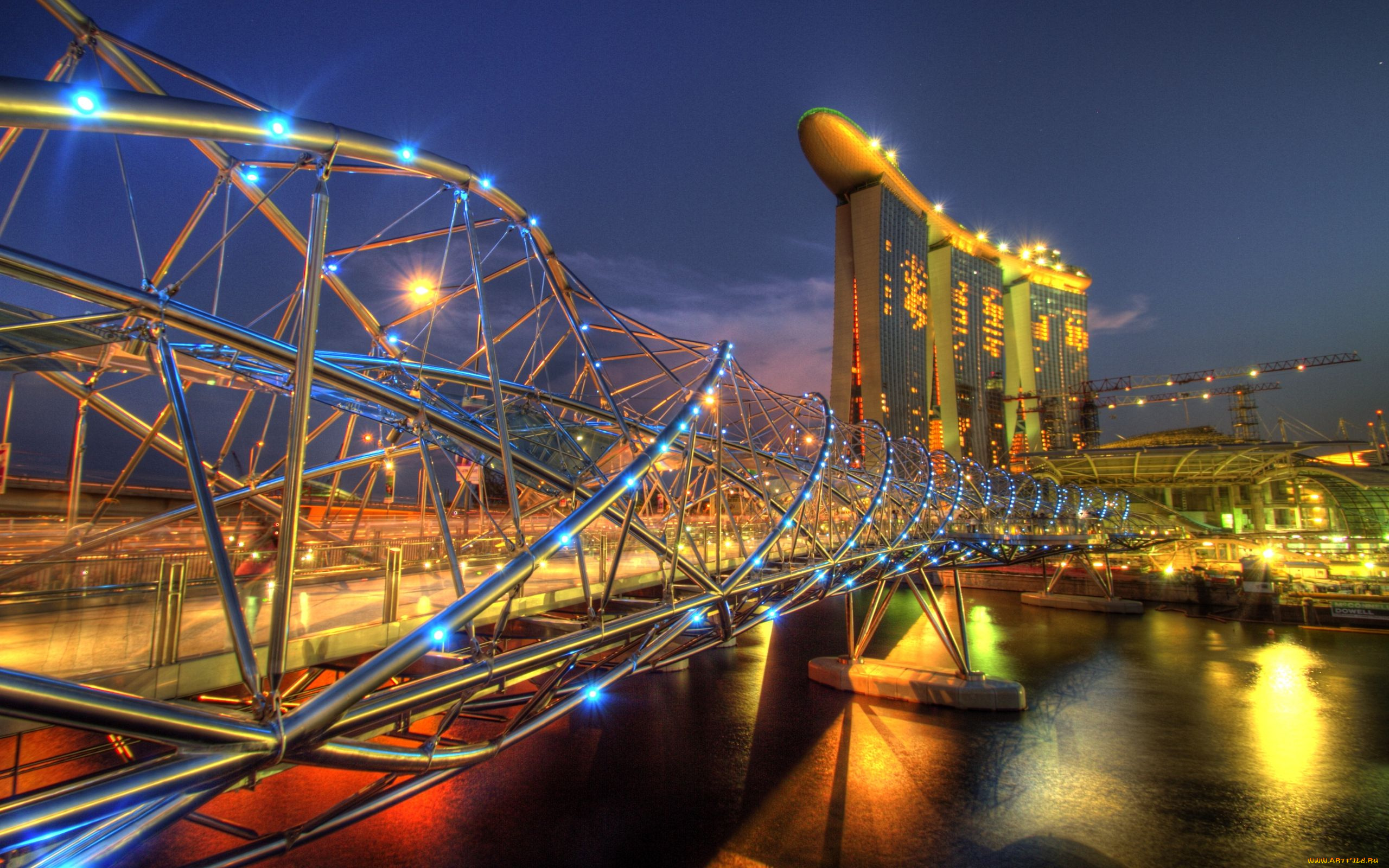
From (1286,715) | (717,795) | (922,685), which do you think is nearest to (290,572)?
(717,795)

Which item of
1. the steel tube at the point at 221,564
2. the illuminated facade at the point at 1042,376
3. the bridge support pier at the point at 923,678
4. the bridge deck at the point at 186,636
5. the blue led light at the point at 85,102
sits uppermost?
the illuminated facade at the point at 1042,376

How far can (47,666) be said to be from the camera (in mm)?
6348

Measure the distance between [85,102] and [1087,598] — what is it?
2947 inches

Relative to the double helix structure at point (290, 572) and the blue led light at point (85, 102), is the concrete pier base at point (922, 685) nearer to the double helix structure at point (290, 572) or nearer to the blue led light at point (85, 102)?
the double helix structure at point (290, 572)

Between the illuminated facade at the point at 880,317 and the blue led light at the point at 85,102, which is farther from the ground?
the illuminated facade at the point at 880,317

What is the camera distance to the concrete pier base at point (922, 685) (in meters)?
31.2

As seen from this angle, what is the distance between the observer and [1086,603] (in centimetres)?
6250

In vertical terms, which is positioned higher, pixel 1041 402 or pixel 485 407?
pixel 1041 402

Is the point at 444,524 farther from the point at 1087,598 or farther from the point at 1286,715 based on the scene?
the point at 1087,598

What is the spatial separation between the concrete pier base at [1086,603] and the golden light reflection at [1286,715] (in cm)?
1700

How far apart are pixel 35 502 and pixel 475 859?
37.5 m

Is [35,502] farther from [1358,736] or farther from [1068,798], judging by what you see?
[1358,736]

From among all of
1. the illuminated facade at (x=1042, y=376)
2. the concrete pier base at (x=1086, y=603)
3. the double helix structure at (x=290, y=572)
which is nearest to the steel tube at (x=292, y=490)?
the double helix structure at (x=290, y=572)

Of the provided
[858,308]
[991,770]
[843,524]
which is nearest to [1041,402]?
[858,308]
